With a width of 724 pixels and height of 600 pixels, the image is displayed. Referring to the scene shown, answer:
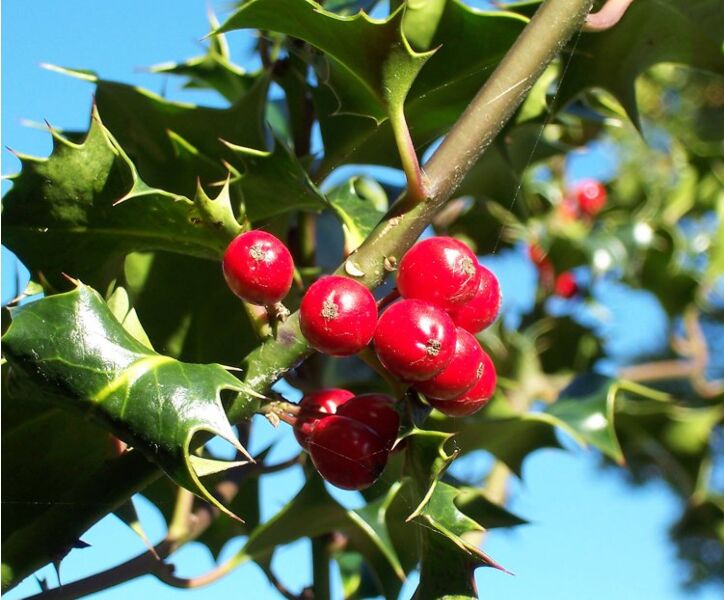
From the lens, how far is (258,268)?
721 millimetres

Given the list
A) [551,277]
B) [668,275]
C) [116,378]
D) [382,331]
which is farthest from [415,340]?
[668,275]

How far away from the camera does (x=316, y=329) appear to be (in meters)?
0.71

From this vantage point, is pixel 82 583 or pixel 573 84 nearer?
pixel 82 583

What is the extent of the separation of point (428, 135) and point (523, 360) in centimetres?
78

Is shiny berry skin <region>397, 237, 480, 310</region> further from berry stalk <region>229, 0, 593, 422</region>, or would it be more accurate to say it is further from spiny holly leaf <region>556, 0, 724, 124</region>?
spiny holly leaf <region>556, 0, 724, 124</region>

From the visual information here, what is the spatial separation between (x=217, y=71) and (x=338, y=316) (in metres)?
0.68

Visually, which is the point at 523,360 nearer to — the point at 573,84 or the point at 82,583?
the point at 573,84

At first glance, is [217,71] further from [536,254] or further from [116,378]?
[536,254]

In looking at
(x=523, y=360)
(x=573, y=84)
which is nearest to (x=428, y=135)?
(x=573, y=84)

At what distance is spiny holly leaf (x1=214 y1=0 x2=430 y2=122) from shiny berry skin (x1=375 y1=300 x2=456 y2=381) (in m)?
0.18

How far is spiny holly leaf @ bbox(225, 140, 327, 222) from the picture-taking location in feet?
2.92

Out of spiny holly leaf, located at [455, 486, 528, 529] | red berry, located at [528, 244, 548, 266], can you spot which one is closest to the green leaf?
spiny holly leaf, located at [455, 486, 528, 529]

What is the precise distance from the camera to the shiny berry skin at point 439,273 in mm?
740

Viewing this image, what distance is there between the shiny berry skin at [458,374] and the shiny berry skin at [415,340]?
11 mm
